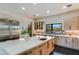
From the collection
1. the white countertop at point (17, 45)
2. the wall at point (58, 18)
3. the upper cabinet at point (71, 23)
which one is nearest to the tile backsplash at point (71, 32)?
the upper cabinet at point (71, 23)

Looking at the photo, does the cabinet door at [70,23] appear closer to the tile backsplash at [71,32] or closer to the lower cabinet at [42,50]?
the tile backsplash at [71,32]

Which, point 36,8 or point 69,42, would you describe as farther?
point 69,42

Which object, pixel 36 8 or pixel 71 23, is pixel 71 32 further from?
pixel 36 8

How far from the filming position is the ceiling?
3.91 feet

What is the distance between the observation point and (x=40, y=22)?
4.18 ft

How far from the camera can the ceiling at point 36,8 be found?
119 centimetres

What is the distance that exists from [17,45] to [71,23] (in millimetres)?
810

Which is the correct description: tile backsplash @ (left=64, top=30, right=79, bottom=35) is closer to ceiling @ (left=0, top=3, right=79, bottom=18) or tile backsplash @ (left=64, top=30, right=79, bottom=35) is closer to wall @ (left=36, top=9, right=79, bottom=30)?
wall @ (left=36, top=9, right=79, bottom=30)

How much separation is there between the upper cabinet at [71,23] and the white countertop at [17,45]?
34 cm

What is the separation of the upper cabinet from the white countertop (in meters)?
0.34

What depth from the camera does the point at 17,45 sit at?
1.27 metres

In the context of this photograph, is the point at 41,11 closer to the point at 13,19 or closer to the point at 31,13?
the point at 31,13

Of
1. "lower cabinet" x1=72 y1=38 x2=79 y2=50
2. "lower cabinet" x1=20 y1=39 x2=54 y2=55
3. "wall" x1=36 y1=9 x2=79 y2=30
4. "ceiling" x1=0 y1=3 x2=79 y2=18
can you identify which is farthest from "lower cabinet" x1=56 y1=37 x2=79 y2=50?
"ceiling" x1=0 y1=3 x2=79 y2=18

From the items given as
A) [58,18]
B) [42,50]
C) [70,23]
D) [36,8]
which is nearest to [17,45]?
[42,50]
